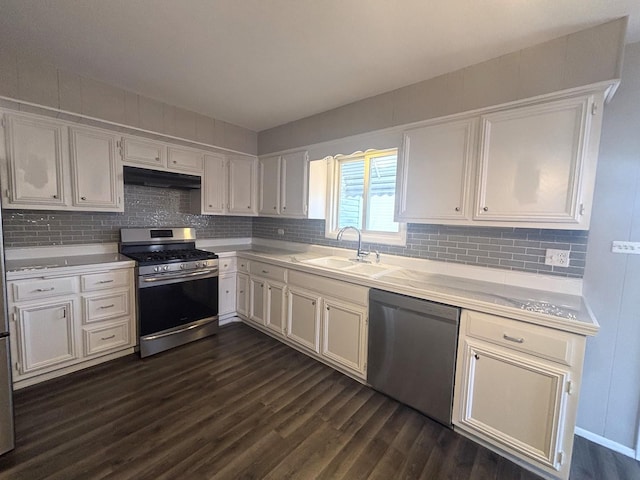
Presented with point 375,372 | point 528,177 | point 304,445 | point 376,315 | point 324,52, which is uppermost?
point 324,52

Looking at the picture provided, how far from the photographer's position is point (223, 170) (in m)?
3.53

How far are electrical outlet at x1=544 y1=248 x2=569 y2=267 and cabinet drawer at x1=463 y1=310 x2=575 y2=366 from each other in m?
0.65

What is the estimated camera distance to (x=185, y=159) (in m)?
3.15

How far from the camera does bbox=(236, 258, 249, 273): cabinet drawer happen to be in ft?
11.2

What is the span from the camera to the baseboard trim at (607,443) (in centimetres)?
176

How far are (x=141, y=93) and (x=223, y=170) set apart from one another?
1113 mm

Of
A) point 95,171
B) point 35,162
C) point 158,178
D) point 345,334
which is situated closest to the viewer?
point 35,162

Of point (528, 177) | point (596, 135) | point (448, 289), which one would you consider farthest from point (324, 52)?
point (448, 289)

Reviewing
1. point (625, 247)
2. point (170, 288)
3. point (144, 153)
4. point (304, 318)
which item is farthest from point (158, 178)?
point (625, 247)

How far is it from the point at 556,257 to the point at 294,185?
8.26 feet

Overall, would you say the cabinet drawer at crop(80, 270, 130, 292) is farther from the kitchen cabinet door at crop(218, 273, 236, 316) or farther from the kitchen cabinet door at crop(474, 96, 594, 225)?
the kitchen cabinet door at crop(474, 96, 594, 225)

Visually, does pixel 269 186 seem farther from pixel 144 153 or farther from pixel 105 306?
pixel 105 306

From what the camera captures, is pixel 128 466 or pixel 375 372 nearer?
pixel 128 466

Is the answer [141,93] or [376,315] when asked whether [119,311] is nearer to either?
[141,93]
